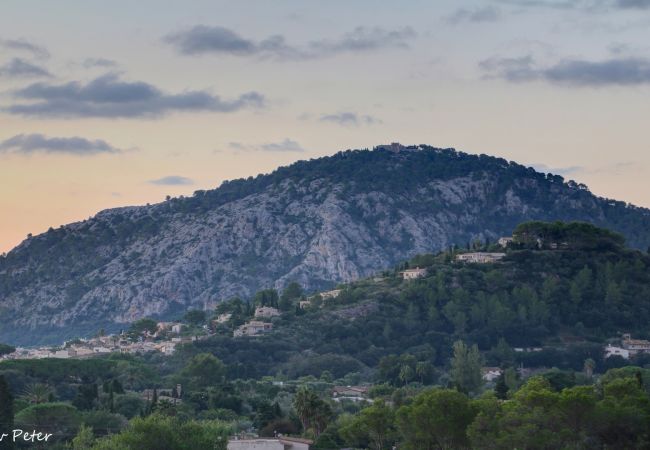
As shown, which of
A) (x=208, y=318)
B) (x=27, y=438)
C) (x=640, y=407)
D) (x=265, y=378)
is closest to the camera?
(x=640, y=407)

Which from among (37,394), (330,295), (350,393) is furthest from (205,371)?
(330,295)

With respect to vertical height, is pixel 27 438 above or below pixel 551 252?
below

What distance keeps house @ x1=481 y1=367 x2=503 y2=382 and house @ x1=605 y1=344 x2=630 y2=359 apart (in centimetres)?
1145

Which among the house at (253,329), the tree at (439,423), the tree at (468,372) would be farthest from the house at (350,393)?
the house at (253,329)

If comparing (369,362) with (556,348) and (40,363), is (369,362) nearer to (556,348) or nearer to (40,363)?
(556,348)

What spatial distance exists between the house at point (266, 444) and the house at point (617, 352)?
66.7 metres

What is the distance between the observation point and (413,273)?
170 m

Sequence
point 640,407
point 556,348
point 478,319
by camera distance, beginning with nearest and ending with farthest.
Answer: point 640,407 < point 556,348 < point 478,319

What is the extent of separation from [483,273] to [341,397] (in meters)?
53.6

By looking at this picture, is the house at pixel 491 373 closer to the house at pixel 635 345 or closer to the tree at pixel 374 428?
the house at pixel 635 345

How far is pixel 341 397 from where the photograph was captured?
11169 cm

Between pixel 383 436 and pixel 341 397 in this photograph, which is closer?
pixel 383 436

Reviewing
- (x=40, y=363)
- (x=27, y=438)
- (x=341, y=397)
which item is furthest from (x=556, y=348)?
(x=27, y=438)

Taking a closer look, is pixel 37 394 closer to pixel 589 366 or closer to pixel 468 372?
pixel 468 372
